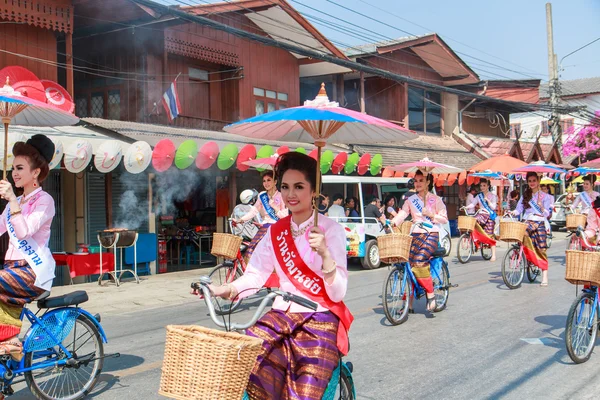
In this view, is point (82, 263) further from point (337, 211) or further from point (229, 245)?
point (337, 211)

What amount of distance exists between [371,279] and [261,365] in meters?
9.82

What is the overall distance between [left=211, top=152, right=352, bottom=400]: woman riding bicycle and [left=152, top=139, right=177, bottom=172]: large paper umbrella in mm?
8750

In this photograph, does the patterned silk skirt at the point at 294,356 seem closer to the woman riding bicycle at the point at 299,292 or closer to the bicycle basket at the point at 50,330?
the woman riding bicycle at the point at 299,292

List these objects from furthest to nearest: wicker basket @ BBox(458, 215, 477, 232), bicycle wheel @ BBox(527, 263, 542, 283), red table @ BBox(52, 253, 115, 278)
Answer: wicker basket @ BBox(458, 215, 477, 232)
red table @ BBox(52, 253, 115, 278)
bicycle wheel @ BBox(527, 263, 542, 283)

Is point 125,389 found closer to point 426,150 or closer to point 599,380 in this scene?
point 599,380

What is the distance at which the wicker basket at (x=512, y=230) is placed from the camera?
1025cm

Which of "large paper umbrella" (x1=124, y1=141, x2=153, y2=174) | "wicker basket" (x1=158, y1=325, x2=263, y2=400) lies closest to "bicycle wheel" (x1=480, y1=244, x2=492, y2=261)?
"large paper umbrella" (x1=124, y1=141, x2=153, y2=174)

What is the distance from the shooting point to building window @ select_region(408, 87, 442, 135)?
26.4m

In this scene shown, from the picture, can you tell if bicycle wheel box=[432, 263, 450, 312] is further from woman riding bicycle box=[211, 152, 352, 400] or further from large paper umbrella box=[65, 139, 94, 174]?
large paper umbrella box=[65, 139, 94, 174]

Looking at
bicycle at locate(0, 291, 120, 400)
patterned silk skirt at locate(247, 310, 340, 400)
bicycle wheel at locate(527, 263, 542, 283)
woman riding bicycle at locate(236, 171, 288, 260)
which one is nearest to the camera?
patterned silk skirt at locate(247, 310, 340, 400)

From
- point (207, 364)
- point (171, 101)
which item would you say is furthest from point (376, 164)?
point (207, 364)

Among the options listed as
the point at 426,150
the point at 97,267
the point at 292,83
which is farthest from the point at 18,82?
the point at 426,150

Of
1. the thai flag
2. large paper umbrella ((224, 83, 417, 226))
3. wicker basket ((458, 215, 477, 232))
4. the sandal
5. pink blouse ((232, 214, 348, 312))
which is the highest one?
the thai flag

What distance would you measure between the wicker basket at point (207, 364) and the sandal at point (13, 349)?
2382 mm
